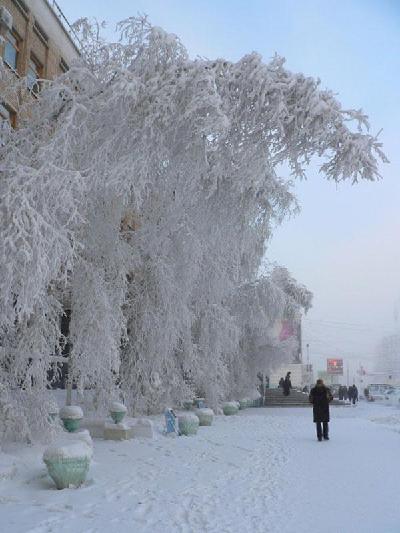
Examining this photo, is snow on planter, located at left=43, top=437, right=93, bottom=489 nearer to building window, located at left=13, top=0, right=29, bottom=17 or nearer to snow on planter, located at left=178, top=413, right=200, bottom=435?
snow on planter, located at left=178, top=413, right=200, bottom=435

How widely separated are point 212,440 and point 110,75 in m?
8.75

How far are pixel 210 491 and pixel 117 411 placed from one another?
580 cm

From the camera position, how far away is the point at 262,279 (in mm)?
25344

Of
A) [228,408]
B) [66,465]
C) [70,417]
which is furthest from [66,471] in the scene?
[228,408]

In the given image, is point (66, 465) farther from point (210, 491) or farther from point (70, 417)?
point (70, 417)

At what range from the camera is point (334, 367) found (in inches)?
3841

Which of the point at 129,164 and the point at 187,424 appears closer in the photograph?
the point at 129,164

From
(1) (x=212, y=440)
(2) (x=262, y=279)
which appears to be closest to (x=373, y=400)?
(2) (x=262, y=279)

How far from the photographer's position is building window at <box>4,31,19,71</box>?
16.0 meters

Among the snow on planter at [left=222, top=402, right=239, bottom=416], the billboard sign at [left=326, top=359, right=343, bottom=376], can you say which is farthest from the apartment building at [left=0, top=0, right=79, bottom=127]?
the billboard sign at [left=326, top=359, right=343, bottom=376]

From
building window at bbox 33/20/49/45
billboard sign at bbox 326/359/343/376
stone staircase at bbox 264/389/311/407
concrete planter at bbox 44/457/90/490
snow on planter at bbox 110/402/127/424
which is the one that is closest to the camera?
concrete planter at bbox 44/457/90/490

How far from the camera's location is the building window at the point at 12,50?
16008 mm

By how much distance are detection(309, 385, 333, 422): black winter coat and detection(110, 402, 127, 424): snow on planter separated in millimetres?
4496

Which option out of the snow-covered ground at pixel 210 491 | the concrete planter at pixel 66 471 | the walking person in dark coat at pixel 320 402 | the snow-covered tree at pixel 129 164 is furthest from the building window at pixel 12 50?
the concrete planter at pixel 66 471
